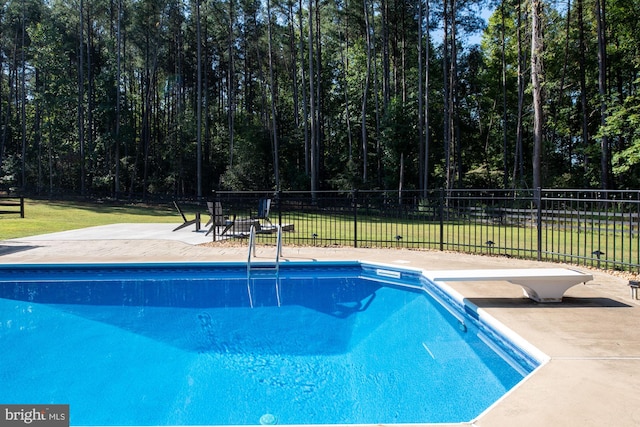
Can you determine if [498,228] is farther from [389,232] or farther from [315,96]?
[315,96]

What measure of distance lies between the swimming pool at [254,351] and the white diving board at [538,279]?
42 cm

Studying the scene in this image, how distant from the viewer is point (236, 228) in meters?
12.4

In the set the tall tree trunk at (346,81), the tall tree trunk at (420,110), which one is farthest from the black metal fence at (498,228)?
the tall tree trunk at (346,81)

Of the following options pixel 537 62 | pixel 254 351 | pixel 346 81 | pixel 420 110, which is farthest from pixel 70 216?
pixel 537 62

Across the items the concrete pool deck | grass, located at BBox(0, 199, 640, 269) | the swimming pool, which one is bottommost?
the swimming pool

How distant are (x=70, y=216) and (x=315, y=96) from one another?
1838cm

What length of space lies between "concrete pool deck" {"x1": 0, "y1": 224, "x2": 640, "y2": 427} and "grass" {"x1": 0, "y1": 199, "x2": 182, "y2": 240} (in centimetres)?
568

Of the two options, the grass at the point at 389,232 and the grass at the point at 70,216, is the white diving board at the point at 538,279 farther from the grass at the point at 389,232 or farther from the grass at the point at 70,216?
the grass at the point at 70,216

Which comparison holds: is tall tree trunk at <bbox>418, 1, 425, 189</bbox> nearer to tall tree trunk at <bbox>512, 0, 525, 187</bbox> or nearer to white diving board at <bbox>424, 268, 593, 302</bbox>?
tall tree trunk at <bbox>512, 0, 525, 187</bbox>

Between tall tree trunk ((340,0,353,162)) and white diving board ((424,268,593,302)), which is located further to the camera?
tall tree trunk ((340,0,353,162))

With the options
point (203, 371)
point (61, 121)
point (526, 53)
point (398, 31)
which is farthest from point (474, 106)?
point (203, 371)

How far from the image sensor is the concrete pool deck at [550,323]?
2748 millimetres

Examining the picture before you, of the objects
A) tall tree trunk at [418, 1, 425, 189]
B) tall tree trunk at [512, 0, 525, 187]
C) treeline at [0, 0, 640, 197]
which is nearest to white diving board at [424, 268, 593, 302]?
tall tree trunk at [512, 0, 525, 187]

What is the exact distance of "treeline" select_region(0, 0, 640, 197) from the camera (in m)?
27.2
